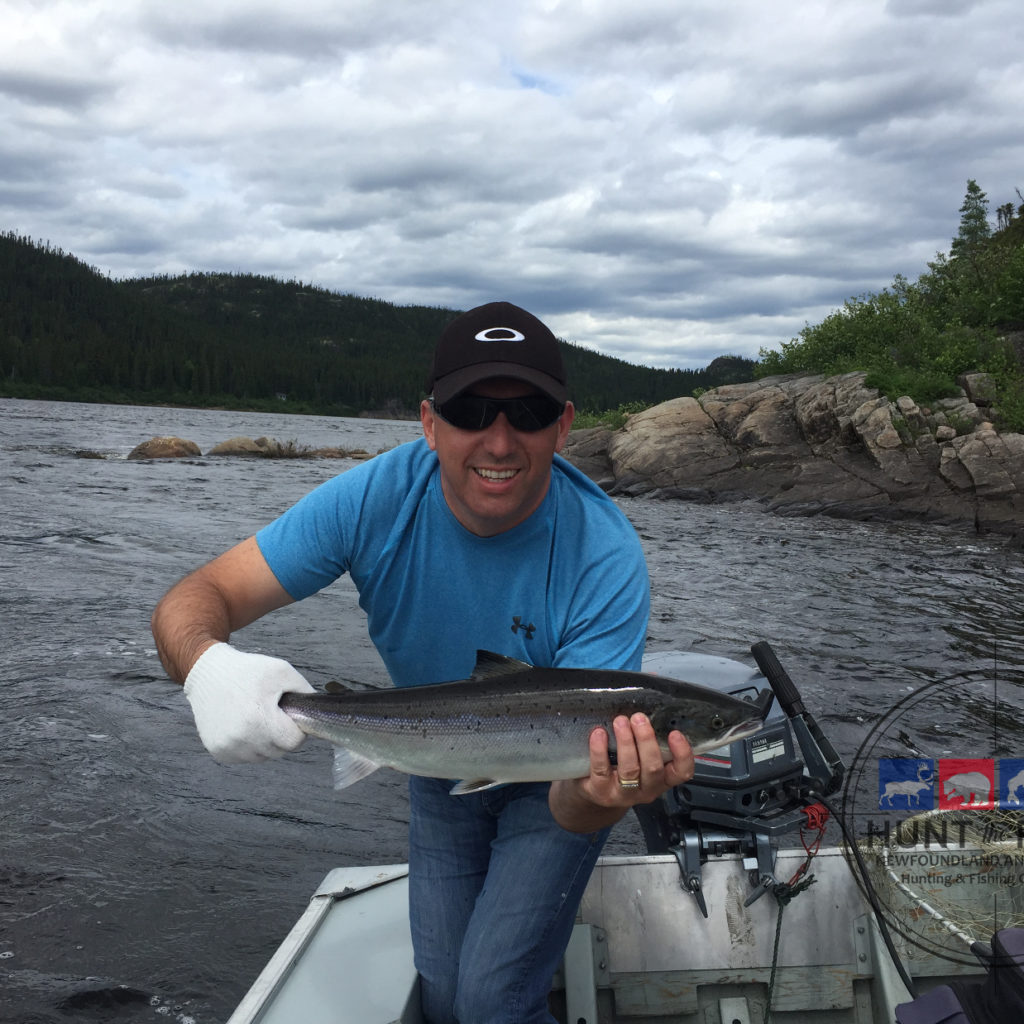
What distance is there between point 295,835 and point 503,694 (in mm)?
4965

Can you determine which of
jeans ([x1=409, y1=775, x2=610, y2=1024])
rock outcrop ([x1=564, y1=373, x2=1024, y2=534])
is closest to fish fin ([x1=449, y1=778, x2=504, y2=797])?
jeans ([x1=409, y1=775, x2=610, y2=1024])

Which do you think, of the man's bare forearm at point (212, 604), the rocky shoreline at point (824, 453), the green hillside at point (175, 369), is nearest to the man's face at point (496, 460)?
the man's bare forearm at point (212, 604)

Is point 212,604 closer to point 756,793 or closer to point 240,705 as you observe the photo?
point 240,705

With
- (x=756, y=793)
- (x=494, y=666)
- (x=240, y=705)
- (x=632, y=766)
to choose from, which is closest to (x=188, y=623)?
(x=240, y=705)

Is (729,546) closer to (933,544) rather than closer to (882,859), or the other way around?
(933,544)

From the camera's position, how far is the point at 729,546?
70.8ft

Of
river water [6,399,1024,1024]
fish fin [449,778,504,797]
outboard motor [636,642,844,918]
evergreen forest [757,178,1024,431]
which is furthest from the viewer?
evergreen forest [757,178,1024,431]

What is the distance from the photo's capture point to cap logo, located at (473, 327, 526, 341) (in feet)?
11.8

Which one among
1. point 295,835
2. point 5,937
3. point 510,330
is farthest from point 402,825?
point 510,330

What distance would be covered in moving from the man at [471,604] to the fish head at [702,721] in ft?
1.05

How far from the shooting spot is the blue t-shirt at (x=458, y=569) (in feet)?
12.6

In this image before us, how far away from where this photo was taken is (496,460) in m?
3.66

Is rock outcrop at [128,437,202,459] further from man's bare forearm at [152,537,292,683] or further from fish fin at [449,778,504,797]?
fish fin at [449,778,504,797]

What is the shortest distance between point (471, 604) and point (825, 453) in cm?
2892
